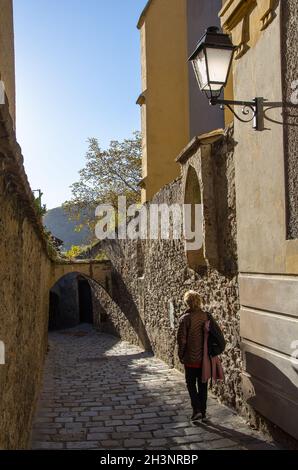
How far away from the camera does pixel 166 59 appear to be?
43.1ft

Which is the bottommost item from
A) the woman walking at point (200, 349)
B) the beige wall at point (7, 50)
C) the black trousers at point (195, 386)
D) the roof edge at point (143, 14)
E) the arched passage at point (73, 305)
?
the arched passage at point (73, 305)

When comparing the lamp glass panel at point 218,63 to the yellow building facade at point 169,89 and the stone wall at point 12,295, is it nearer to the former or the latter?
the stone wall at point 12,295

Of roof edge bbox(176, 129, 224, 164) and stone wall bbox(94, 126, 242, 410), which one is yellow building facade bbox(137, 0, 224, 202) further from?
roof edge bbox(176, 129, 224, 164)

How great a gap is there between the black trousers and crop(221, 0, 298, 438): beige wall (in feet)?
1.65

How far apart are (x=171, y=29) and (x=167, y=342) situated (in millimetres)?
8681

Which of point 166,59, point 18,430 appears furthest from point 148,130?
point 18,430

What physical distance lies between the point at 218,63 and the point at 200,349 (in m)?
3.13

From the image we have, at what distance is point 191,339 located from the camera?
17.8ft

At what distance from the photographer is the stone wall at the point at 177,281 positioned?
584 cm

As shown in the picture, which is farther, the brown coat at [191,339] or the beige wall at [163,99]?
the beige wall at [163,99]

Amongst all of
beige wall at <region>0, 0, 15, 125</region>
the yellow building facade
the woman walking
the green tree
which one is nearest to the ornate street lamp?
the woman walking

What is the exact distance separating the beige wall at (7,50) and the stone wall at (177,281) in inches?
142

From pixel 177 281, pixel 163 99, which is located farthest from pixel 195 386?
pixel 163 99

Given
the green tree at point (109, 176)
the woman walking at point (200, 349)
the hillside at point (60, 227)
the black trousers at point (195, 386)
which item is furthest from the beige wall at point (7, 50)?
the hillside at point (60, 227)
